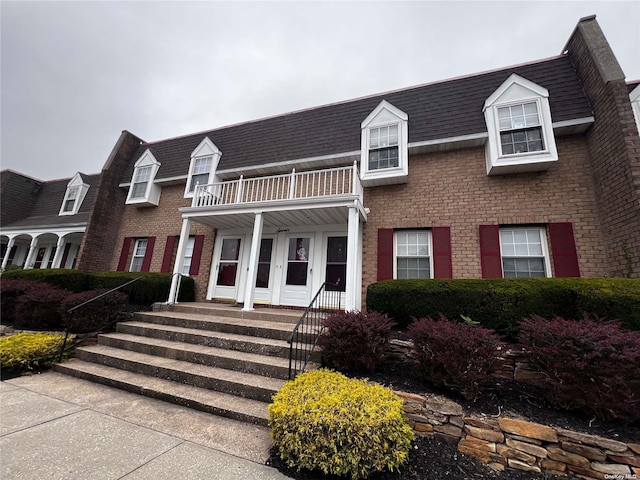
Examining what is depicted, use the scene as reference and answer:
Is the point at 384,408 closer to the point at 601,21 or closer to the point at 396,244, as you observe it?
the point at 396,244

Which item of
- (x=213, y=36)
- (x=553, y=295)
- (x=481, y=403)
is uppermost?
(x=213, y=36)

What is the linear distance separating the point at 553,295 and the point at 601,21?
7716mm

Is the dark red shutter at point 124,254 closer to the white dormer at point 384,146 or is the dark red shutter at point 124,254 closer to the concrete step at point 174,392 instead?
the concrete step at point 174,392

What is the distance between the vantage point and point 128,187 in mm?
11492

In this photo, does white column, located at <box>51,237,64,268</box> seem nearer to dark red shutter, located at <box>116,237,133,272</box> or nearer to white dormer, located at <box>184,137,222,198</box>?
dark red shutter, located at <box>116,237,133,272</box>

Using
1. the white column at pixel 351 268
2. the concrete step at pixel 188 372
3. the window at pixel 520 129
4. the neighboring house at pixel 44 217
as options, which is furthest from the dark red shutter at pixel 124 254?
the window at pixel 520 129

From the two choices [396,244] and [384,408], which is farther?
[396,244]

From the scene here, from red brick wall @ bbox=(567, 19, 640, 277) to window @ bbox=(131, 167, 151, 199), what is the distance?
48.5ft

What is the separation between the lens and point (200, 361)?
462 cm

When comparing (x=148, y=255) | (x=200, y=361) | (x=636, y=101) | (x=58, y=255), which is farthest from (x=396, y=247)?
(x=58, y=255)

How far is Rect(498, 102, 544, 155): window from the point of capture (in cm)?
623

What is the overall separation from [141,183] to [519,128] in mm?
13793

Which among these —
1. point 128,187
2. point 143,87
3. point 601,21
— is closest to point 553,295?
point 601,21

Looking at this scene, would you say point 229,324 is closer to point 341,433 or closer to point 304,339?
point 304,339
